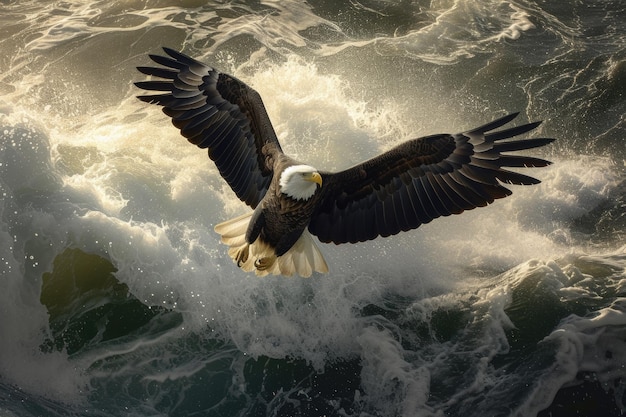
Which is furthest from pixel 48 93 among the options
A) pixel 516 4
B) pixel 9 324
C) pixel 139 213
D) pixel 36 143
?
pixel 516 4

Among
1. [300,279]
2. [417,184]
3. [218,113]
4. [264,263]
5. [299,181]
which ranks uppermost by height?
[218,113]

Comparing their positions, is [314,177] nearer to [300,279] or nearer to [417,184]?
[417,184]

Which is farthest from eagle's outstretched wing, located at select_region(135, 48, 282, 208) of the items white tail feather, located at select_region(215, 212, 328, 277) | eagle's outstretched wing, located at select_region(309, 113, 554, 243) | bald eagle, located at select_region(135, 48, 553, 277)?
eagle's outstretched wing, located at select_region(309, 113, 554, 243)

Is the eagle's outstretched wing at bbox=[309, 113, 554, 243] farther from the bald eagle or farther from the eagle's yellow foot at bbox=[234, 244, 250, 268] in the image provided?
the eagle's yellow foot at bbox=[234, 244, 250, 268]

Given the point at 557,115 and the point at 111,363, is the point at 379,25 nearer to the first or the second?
the point at 557,115

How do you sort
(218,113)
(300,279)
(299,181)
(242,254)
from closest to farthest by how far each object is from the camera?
(299,181) → (218,113) → (242,254) → (300,279)

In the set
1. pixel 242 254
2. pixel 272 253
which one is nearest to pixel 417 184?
pixel 272 253
